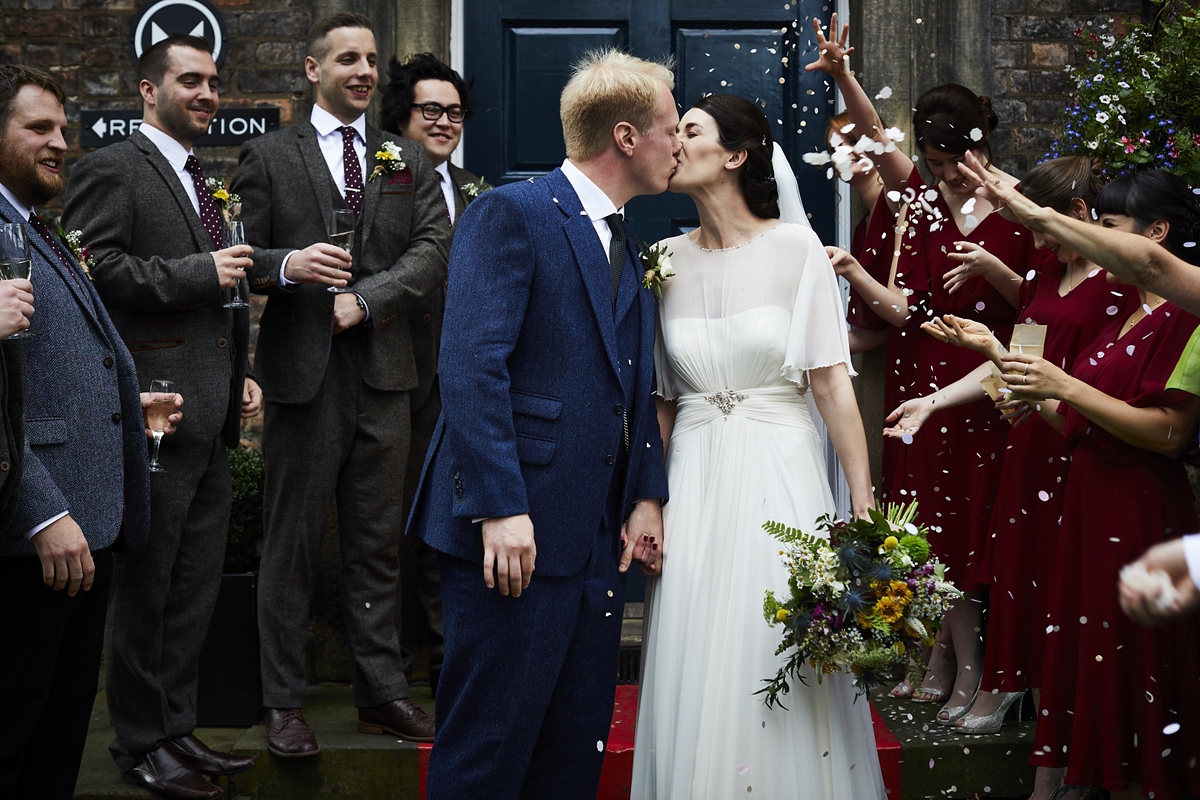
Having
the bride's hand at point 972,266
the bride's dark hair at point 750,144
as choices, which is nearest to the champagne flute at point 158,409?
the bride's dark hair at point 750,144

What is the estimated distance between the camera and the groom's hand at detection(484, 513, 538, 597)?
2.63 m

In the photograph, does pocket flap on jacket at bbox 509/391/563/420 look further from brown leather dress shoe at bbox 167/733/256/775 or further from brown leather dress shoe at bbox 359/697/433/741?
brown leather dress shoe at bbox 167/733/256/775

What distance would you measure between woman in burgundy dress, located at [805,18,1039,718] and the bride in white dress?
1.00m

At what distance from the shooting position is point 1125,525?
3.34 m

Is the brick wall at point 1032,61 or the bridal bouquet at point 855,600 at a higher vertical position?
the brick wall at point 1032,61

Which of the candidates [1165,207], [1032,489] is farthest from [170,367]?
[1165,207]

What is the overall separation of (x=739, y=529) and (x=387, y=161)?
1.95 m

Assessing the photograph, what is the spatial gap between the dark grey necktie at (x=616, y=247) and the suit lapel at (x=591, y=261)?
6 cm

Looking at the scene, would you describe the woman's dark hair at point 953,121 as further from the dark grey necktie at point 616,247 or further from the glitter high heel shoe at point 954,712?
the glitter high heel shoe at point 954,712

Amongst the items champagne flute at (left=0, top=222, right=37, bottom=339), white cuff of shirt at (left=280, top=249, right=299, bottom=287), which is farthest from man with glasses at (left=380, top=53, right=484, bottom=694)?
champagne flute at (left=0, top=222, right=37, bottom=339)

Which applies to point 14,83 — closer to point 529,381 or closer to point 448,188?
point 529,381

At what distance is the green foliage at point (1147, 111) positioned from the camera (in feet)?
13.5

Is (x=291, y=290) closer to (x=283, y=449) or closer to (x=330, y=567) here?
(x=283, y=449)

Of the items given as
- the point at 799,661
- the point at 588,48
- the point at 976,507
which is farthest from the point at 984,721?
the point at 588,48
